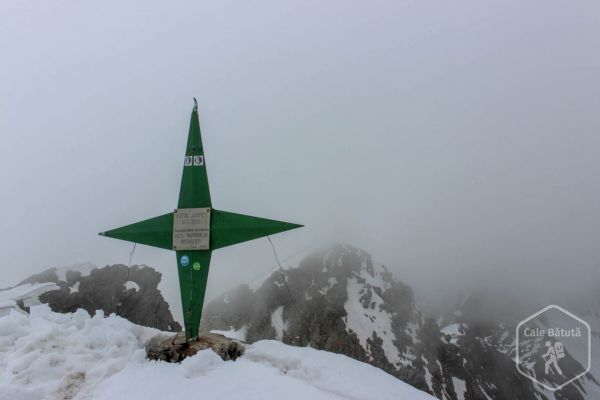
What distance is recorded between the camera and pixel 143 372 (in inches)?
281

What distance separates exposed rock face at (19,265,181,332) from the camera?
42.6m

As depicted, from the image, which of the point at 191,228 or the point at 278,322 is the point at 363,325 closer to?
the point at 278,322

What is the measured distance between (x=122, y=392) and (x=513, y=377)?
443 ft

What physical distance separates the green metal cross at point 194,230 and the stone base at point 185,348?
105 cm

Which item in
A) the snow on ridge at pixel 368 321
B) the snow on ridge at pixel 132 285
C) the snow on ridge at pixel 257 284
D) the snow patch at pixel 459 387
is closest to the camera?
the snow on ridge at pixel 132 285

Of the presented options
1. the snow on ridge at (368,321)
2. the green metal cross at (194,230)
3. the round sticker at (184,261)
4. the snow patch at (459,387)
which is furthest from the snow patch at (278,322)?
the round sticker at (184,261)

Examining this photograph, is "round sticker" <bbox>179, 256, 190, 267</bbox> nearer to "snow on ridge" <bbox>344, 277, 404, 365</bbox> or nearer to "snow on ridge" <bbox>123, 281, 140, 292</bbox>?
"snow on ridge" <bbox>123, 281, 140, 292</bbox>

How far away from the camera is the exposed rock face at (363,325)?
266 ft

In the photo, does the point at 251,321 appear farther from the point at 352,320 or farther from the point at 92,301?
the point at 92,301

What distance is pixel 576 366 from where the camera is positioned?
16162 centimetres

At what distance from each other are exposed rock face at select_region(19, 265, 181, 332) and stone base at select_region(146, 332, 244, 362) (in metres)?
40.4

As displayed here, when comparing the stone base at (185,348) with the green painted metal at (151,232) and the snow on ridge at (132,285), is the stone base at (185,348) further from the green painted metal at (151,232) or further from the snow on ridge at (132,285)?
the snow on ridge at (132,285)

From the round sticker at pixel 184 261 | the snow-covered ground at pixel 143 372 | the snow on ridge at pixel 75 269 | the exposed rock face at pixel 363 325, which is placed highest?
the round sticker at pixel 184 261

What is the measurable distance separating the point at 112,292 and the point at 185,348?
155 ft
